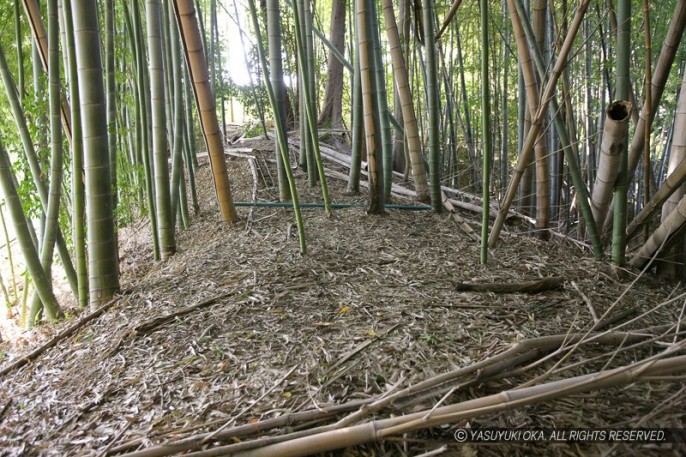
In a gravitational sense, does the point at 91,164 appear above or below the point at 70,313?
above

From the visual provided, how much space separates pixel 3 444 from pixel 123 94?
2.69 m

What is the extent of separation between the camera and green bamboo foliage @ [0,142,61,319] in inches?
93.0

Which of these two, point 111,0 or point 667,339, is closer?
point 667,339

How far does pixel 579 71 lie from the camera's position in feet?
17.3

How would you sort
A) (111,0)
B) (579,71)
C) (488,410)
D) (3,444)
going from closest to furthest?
(488,410) < (3,444) < (111,0) < (579,71)

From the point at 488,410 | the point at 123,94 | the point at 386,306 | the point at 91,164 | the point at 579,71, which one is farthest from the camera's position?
the point at 579,71

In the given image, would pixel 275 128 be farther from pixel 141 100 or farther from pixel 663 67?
pixel 663 67

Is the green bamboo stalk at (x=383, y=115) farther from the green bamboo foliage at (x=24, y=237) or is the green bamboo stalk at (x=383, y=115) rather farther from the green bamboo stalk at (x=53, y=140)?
the green bamboo foliage at (x=24, y=237)

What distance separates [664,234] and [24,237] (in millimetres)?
3159

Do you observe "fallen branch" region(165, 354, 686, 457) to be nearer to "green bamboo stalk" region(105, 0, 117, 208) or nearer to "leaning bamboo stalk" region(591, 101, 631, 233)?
"leaning bamboo stalk" region(591, 101, 631, 233)

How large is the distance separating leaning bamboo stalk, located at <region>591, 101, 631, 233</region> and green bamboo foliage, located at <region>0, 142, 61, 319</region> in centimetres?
286

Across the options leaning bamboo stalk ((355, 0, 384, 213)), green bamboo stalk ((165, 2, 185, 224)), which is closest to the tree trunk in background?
green bamboo stalk ((165, 2, 185, 224))

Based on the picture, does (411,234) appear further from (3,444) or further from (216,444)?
(3,444)

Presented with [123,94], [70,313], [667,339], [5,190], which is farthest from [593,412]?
[123,94]
